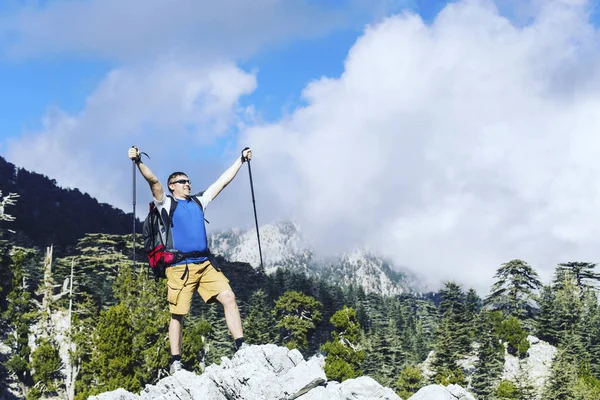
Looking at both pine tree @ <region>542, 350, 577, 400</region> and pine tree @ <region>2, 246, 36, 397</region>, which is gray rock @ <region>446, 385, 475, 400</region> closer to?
pine tree @ <region>2, 246, 36, 397</region>

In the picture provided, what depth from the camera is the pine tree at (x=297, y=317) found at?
57.5 m

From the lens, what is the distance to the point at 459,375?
45.7m

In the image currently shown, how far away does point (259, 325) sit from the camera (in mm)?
56625

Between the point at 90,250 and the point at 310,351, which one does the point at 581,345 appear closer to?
the point at 310,351

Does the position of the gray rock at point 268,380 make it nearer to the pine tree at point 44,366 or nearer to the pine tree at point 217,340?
the pine tree at point 44,366

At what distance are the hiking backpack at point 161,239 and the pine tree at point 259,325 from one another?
4379 centimetres

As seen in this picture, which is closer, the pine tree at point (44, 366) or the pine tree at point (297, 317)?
the pine tree at point (44, 366)

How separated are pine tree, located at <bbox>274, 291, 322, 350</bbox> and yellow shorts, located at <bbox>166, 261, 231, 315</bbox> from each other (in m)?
48.9

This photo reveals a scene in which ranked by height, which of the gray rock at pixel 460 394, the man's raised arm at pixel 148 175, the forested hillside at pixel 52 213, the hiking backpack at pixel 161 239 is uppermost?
the forested hillside at pixel 52 213

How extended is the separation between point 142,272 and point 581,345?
166ft

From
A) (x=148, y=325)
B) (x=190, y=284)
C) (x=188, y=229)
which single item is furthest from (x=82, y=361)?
(x=188, y=229)

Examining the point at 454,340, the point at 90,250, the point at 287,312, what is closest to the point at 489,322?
the point at 454,340

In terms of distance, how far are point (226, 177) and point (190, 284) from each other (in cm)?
178

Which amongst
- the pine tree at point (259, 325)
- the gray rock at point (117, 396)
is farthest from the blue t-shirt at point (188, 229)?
the pine tree at point (259, 325)
